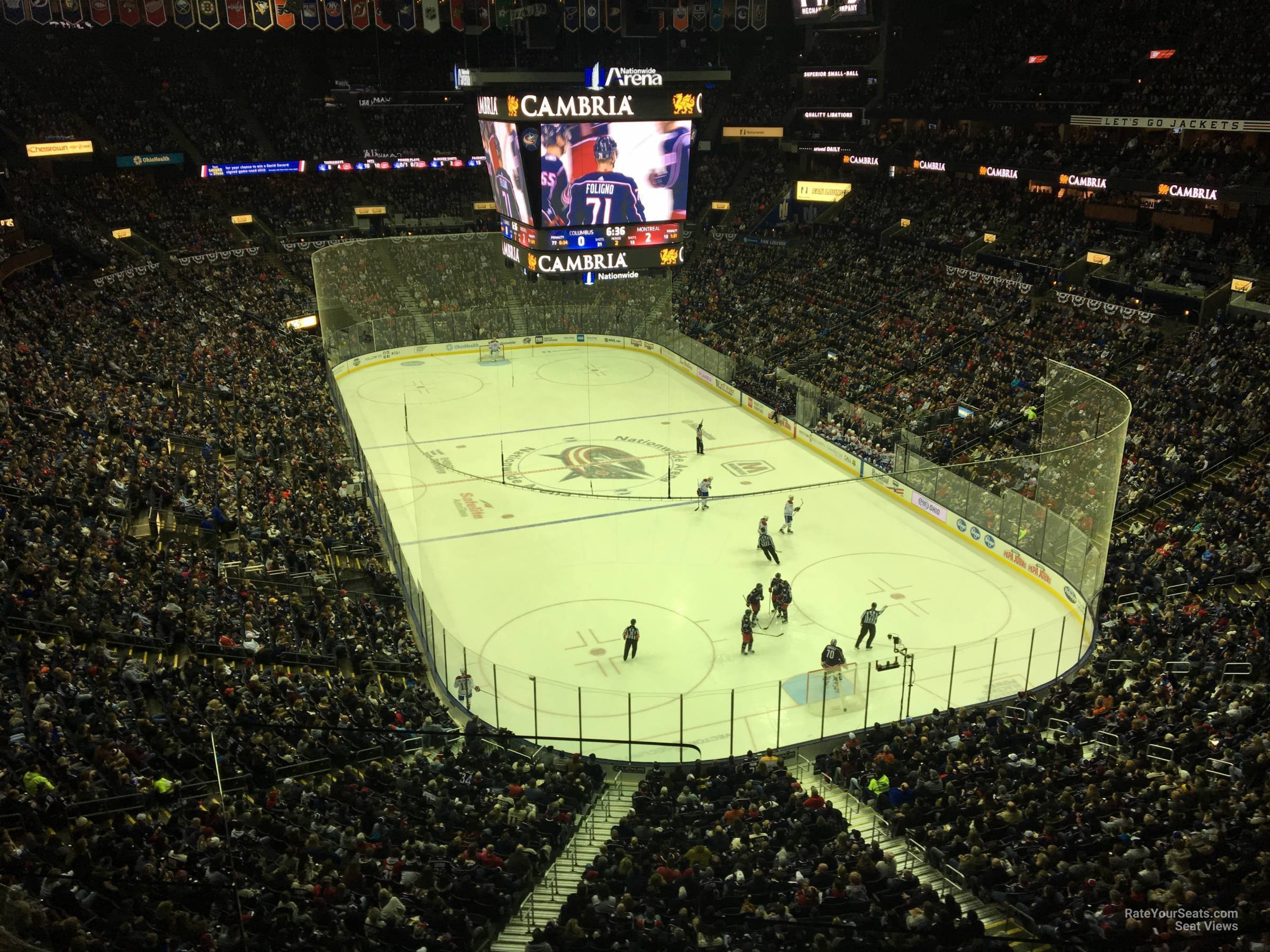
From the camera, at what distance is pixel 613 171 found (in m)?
25.7

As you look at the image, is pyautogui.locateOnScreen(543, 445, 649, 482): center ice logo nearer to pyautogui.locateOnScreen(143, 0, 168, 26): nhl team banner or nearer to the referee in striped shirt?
the referee in striped shirt

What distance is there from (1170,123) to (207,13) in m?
38.1

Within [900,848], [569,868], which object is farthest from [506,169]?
[900,848]

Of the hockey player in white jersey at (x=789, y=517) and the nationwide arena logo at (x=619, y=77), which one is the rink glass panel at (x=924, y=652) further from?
the nationwide arena logo at (x=619, y=77)

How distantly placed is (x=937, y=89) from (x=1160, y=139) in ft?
35.1

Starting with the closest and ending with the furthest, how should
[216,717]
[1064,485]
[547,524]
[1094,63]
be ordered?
1. [216,717]
2. [1064,485]
3. [547,524]
4. [1094,63]

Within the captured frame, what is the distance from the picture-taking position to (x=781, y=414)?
118 ft

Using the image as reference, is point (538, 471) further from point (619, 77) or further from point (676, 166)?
point (619, 77)

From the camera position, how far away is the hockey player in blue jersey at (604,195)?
25.5 m

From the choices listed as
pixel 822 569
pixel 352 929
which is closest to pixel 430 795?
pixel 352 929

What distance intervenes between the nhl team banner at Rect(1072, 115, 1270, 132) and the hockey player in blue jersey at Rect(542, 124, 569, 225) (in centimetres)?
2128

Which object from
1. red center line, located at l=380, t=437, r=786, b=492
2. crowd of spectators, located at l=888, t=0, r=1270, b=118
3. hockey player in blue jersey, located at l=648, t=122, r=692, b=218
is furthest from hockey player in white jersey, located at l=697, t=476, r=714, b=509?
crowd of spectators, located at l=888, t=0, r=1270, b=118

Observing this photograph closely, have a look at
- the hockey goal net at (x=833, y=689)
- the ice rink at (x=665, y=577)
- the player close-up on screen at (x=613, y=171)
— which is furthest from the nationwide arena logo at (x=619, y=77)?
the hockey goal net at (x=833, y=689)

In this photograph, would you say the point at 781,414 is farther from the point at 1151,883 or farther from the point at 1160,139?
the point at 1151,883
